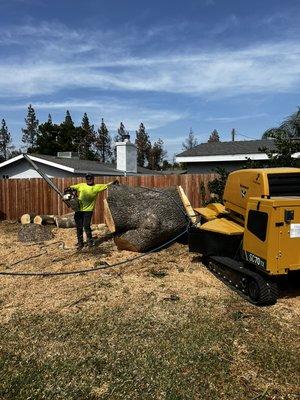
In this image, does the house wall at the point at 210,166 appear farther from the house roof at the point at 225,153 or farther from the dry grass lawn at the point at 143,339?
the dry grass lawn at the point at 143,339

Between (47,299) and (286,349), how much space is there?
390cm

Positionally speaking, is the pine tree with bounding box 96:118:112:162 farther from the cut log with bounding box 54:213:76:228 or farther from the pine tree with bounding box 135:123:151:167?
the cut log with bounding box 54:213:76:228

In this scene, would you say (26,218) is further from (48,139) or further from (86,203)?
(48,139)

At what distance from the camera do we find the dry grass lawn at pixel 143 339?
14.6 ft

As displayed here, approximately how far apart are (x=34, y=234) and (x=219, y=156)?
8639mm

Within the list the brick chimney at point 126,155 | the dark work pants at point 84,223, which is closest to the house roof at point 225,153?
the dark work pants at point 84,223

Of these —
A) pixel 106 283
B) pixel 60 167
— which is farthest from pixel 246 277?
pixel 60 167

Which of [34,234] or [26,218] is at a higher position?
[26,218]

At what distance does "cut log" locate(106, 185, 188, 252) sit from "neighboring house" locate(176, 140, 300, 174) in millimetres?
7057

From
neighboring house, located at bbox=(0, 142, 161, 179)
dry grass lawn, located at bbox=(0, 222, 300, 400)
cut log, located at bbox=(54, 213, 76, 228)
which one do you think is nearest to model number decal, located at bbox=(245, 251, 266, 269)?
dry grass lawn, located at bbox=(0, 222, 300, 400)

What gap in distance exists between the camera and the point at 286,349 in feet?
17.0

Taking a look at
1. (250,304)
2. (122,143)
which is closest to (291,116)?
(122,143)

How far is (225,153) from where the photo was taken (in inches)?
721

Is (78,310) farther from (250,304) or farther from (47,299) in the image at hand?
(250,304)
